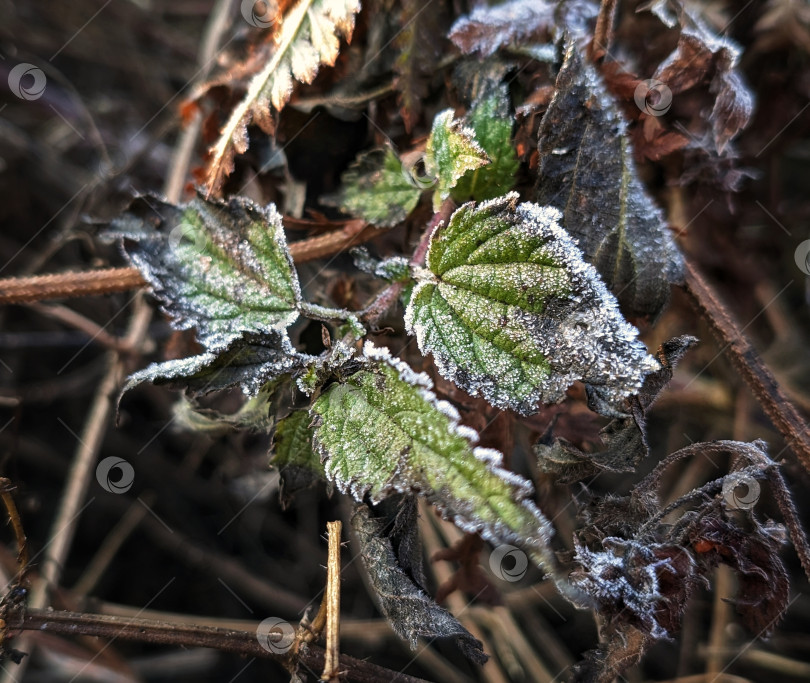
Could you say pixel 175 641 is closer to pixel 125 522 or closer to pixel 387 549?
pixel 387 549

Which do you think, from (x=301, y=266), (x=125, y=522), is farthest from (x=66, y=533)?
(x=301, y=266)

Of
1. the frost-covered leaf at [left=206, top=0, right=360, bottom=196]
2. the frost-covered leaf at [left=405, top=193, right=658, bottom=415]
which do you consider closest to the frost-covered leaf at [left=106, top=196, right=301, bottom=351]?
the frost-covered leaf at [left=206, top=0, right=360, bottom=196]

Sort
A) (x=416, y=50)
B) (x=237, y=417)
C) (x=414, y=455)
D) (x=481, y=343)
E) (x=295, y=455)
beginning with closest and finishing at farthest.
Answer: (x=414, y=455), (x=481, y=343), (x=295, y=455), (x=237, y=417), (x=416, y=50)

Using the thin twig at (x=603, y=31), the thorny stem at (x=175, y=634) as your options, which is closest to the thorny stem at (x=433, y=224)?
the thin twig at (x=603, y=31)

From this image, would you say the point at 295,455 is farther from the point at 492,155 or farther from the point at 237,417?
the point at 492,155

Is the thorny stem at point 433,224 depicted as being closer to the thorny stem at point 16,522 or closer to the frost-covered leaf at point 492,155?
the frost-covered leaf at point 492,155

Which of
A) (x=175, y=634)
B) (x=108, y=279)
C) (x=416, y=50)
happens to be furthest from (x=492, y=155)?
(x=175, y=634)
